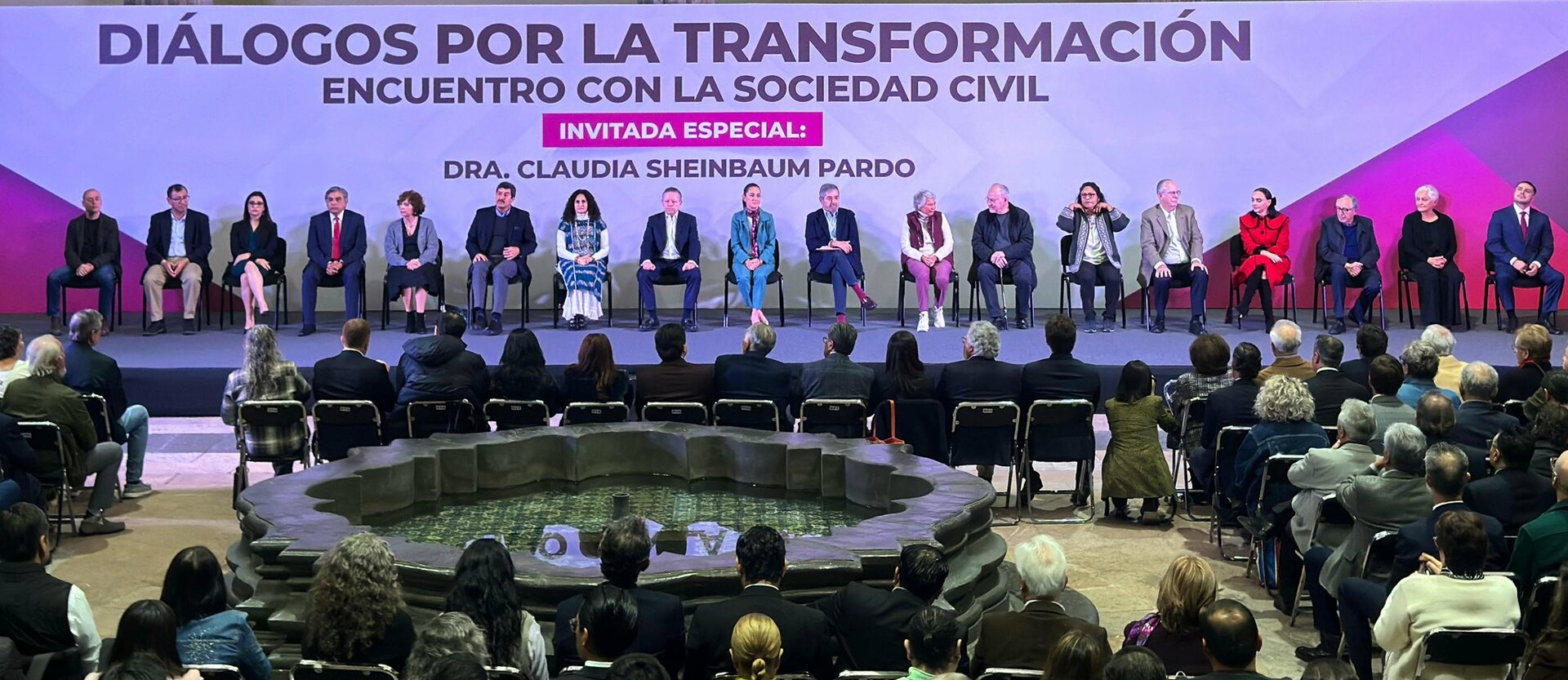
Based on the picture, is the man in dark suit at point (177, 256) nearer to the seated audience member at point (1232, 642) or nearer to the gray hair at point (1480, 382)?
the gray hair at point (1480, 382)

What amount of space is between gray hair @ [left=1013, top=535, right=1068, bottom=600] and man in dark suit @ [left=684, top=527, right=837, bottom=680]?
1.81 feet

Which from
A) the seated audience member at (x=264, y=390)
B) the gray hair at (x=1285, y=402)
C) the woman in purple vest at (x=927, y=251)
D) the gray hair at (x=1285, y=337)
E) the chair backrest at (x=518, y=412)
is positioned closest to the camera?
the gray hair at (x=1285, y=402)

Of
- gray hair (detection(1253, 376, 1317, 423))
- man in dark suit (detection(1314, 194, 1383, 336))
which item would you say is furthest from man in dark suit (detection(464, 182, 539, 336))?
gray hair (detection(1253, 376, 1317, 423))

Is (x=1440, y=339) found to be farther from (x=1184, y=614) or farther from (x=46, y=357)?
(x=46, y=357)

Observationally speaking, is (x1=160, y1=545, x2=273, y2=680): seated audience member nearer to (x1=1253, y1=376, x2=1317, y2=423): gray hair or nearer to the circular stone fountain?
the circular stone fountain

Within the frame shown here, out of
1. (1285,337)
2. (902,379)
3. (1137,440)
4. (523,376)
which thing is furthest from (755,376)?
(1285,337)

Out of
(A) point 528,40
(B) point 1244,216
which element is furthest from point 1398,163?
(A) point 528,40

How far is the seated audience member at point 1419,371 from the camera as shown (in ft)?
22.6

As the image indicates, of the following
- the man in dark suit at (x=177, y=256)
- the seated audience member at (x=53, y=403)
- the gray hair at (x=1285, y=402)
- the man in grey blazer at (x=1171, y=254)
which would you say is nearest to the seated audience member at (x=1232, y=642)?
the gray hair at (x=1285, y=402)

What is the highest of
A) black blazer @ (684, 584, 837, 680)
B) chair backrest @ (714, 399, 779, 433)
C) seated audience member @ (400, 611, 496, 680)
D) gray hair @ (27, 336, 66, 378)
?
gray hair @ (27, 336, 66, 378)

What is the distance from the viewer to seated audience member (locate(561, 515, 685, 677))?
4.39m

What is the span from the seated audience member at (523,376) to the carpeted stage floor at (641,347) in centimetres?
247

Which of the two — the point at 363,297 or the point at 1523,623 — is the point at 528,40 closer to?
the point at 363,297

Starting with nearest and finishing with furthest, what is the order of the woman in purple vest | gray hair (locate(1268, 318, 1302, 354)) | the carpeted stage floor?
1. gray hair (locate(1268, 318, 1302, 354))
2. the carpeted stage floor
3. the woman in purple vest
